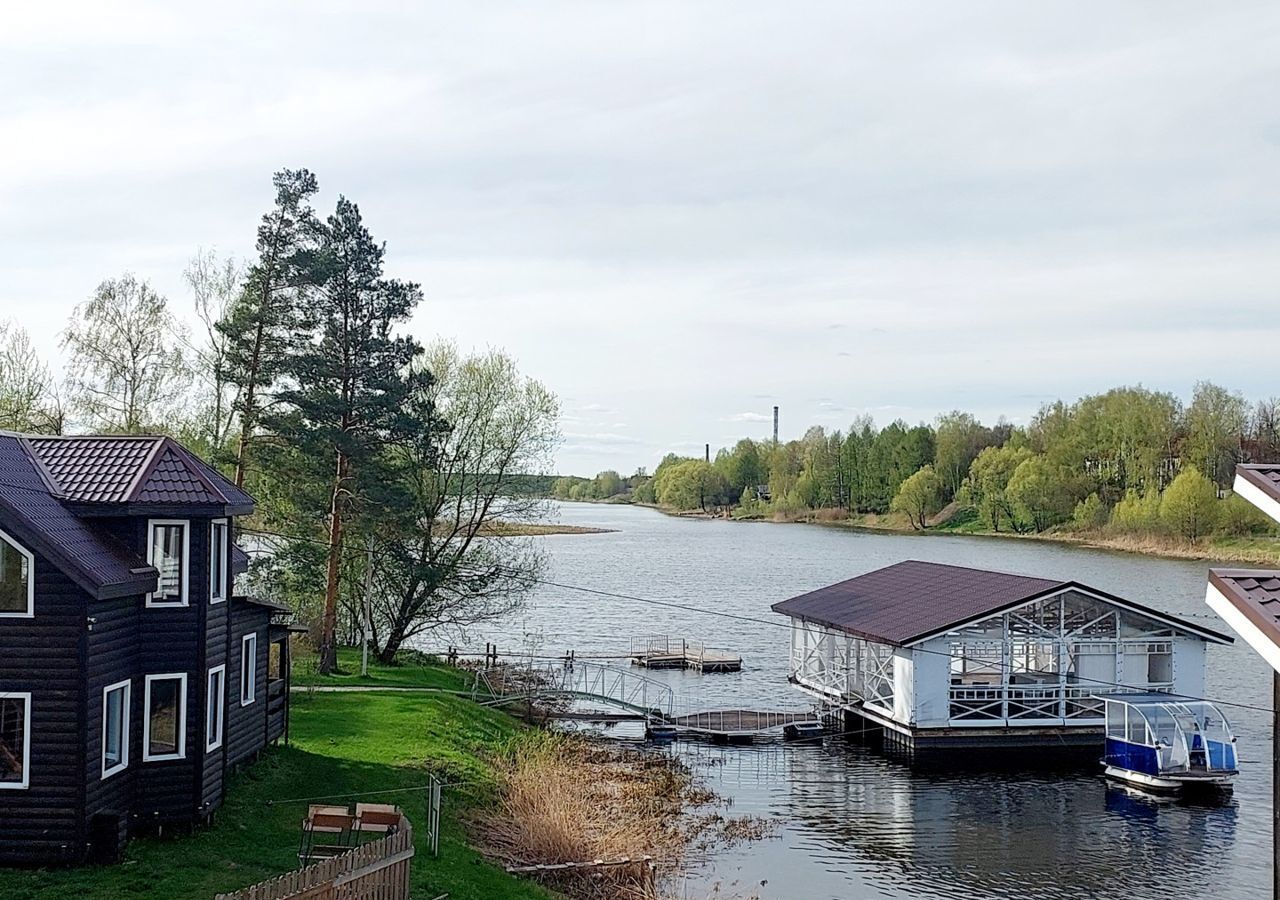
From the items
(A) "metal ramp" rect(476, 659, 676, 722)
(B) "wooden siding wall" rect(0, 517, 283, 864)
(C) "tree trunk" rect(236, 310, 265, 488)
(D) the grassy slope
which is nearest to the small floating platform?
(A) "metal ramp" rect(476, 659, 676, 722)

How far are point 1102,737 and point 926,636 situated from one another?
5.57m

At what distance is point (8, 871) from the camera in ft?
53.9

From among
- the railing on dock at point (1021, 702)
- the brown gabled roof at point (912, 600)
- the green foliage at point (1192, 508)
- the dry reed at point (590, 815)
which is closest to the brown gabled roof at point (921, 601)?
the brown gabled roof at point (912, 600)

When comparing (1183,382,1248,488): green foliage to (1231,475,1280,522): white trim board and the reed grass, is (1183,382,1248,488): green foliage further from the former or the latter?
(1231,475,1280,522): white trim board

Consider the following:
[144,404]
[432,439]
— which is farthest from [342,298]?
[144,404]

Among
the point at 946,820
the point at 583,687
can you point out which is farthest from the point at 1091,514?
the point at 946,820

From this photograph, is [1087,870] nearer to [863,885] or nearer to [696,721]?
[863,885]

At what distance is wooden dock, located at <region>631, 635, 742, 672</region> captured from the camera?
1836 inches

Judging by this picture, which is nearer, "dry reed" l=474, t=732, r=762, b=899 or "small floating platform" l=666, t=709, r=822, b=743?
"dry reed" l=474, t=732, r=762, b=899

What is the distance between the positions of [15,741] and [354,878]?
547 cm

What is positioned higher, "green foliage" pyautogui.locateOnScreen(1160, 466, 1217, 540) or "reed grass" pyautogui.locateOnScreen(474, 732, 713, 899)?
"green foliage" pyautogui.locateOnScreen(1160, 466, 1217, 540)

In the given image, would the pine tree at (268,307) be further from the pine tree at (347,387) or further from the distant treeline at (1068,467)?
the distant treeline at (1068,467)

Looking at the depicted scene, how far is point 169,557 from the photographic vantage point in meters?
19.0

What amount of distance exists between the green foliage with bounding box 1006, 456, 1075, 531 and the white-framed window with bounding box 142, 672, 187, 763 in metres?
98.7
